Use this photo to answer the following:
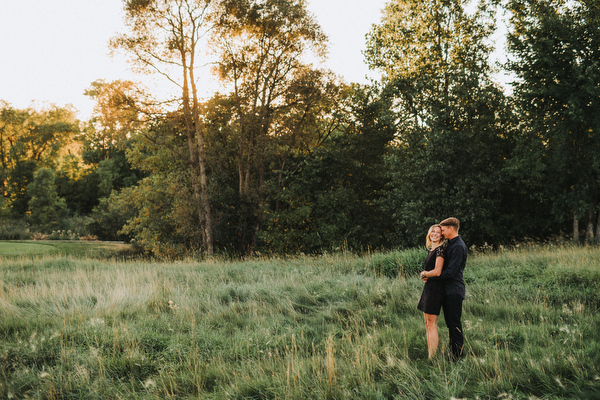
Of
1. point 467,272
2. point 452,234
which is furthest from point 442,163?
point 452,234

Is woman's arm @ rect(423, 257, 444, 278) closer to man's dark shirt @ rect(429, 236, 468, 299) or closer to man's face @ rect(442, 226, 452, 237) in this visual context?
man's dark shirt @ rect(429, 236, 468, 299)

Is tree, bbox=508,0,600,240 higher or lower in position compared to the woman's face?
higher

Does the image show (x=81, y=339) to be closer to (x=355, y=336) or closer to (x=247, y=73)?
(x=355, y=336)

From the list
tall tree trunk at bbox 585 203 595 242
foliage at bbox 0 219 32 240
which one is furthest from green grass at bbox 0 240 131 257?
tall tree trunk at bbox 585 203 595 242

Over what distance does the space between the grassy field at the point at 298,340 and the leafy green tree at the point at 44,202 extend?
37.0 m

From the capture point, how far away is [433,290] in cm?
417

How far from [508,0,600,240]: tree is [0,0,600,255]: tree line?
0.07 m

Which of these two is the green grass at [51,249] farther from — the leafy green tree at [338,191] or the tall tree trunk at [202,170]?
the leafy green tree at [338,191]

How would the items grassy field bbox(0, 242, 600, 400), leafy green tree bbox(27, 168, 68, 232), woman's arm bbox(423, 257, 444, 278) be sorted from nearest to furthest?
grassy field bbox(0, 242, 600, 400) < woman's arm bbox(423, 257, 444, 278) < leafy green tree bbox(27, 168, 68, 232)

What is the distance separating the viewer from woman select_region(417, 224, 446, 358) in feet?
13.4

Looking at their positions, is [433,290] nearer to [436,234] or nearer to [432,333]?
[432,333]

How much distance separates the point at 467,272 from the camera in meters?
9.16

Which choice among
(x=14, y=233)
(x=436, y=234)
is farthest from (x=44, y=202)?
(x=436, y=234)

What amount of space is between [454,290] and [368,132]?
1928 cm
